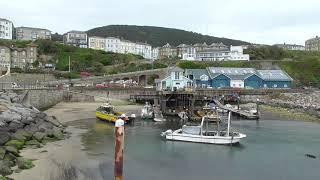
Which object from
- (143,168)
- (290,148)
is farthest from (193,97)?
(143,168)

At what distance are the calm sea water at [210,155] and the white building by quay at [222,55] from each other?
88.7 meters

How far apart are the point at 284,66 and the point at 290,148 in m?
84.5

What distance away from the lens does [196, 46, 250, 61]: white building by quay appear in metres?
145

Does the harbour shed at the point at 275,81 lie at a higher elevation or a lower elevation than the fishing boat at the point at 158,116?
higher

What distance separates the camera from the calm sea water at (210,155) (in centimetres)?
3341

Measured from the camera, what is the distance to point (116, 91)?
87750 millimetres

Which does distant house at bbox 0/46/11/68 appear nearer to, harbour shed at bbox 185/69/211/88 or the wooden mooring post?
harbour shed at bbox 185/69/211/88

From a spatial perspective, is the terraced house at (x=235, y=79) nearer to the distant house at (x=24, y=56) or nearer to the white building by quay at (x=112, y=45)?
the distant house at (x=24, y=56)

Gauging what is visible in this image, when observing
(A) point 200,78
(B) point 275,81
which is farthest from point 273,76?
(A) point 200,78

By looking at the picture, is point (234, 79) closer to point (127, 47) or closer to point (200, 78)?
point (200, 78)

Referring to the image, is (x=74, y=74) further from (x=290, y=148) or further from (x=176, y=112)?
(x=290, y=148)

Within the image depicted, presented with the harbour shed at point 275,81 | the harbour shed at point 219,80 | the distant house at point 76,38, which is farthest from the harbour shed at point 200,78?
the distant house at point 76,38

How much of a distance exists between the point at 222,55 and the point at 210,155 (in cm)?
11437

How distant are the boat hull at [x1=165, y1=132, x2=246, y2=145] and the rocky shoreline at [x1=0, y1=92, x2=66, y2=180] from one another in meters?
11.6
